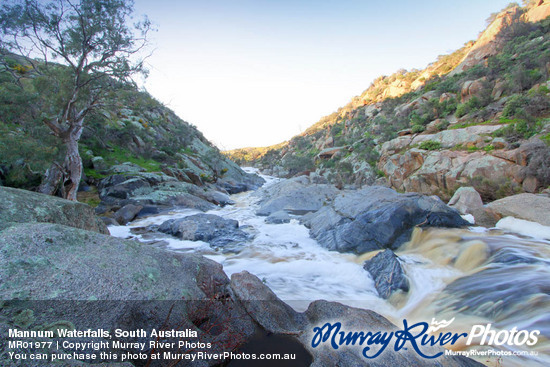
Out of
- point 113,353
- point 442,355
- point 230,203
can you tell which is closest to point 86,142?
point 230,203

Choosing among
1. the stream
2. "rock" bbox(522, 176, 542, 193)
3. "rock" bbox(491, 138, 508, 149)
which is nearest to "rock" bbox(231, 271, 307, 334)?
the stream

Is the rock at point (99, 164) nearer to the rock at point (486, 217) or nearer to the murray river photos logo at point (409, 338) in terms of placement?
the murray river photos logo at point (409, 338)

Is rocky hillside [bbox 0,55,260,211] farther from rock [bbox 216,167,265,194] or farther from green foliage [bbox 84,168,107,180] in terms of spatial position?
rock [bbox 216,167,265,194]

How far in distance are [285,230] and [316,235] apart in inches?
70.8

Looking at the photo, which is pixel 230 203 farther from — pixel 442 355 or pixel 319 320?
pixel 442 355

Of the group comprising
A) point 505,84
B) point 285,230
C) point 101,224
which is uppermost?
point 505,84

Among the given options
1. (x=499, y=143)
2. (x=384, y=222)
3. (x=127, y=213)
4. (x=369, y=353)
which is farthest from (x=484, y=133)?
(x=127, y=213)

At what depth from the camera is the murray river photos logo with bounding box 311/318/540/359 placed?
311cm

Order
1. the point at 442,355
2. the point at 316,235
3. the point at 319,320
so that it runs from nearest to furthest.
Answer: the point at 442,355, the point at 319,320, the point at 316,235

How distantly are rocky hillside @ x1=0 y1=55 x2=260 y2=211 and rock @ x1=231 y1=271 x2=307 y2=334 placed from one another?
10.4 m

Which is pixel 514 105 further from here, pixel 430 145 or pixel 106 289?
pixel 106 289

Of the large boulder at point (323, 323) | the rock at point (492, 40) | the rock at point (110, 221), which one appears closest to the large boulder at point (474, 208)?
the large boulder at point (323, 323)

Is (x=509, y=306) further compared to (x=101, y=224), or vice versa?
(x=101, y=224)

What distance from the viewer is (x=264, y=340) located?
11.1ft
